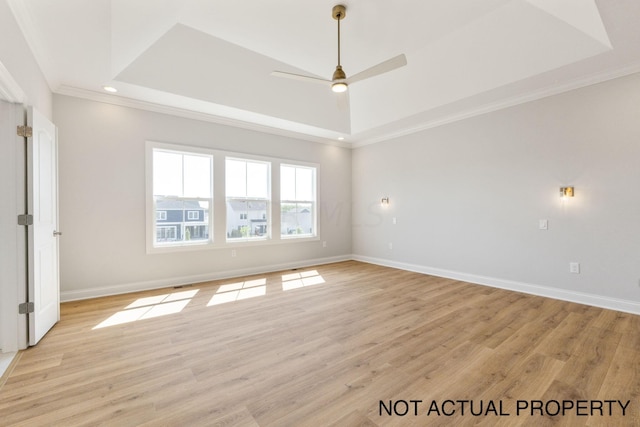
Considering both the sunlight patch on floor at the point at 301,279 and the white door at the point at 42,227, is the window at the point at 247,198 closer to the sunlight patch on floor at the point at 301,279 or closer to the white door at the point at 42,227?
the sunlight patch on floor at the point at 301,279

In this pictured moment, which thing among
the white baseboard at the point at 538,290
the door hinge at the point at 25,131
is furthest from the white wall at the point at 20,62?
the white baseboard at the point at 538,290

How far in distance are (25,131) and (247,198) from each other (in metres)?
3.15

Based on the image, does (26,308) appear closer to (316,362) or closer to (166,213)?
(166,213)

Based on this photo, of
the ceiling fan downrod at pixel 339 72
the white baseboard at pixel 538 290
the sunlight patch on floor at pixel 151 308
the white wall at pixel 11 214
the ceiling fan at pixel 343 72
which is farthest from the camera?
the white baseboard at pixel 538 290

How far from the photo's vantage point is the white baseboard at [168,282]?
3.87m

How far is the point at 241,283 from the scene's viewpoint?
15.5 feet

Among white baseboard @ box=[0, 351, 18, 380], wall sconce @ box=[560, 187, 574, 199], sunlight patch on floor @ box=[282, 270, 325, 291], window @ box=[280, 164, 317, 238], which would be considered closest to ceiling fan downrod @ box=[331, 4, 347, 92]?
sunlight patch on floor @ box=[282, 270, 325, 291]

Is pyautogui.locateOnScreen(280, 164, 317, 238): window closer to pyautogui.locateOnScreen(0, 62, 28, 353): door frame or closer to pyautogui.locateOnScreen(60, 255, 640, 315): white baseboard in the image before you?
pyautogui.locateOnScreen(60, 255, 640, 315): white baseboard

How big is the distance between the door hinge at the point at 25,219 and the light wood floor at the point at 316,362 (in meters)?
1.14

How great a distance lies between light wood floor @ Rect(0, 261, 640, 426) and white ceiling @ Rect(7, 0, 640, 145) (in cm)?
280

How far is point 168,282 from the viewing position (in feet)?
14.8

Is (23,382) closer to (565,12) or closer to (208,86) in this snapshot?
(208,86)

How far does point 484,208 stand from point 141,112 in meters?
5.71

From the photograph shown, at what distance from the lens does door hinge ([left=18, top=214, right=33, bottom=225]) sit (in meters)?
2.49
